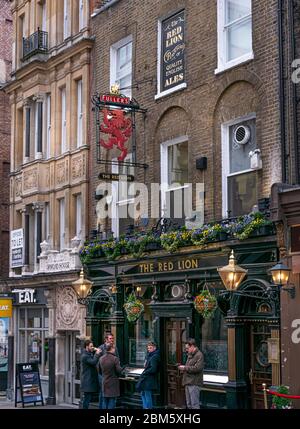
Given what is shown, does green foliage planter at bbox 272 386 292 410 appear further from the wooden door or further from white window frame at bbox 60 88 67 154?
white window frame at bbox 60 88 67 154

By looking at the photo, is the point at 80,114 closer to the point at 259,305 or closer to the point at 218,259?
the point at 218,259

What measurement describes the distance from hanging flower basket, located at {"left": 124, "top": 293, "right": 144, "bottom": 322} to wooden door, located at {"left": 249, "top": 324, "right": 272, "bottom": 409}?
4275 millimetres

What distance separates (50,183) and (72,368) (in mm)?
5712

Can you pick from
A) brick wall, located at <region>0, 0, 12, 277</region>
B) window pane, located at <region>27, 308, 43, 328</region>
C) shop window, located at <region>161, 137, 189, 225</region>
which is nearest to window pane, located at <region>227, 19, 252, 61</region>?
shop window, located at <region>161, 137, 189, 225</region>

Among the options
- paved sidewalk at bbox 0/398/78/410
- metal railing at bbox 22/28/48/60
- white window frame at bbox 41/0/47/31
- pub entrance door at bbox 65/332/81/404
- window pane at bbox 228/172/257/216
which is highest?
white window frame at bbox 41/0/47/31

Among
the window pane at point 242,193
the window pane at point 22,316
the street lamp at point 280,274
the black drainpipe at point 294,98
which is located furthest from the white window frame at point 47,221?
the street lamp at point 280,274

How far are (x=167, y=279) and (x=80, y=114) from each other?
7.12 metres

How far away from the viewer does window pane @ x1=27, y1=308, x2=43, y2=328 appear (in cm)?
2585

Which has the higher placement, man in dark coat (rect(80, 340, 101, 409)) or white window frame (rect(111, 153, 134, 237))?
white window frame (rect(111, 153, 134, 237))

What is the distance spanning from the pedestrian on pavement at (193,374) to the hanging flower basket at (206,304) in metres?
1.33

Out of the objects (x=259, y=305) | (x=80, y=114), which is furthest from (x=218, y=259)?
(x=80, y=114)

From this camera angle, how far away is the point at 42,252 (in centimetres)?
2475

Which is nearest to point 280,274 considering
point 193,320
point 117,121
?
point 193,320

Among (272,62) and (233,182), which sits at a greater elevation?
(272,62)
